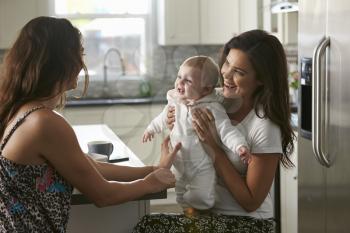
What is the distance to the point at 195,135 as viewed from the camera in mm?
1811

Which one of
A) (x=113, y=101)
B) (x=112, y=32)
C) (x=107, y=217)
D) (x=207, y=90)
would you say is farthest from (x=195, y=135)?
(x=112, y=32)

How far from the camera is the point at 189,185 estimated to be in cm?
181

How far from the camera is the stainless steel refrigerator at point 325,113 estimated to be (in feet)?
6.41

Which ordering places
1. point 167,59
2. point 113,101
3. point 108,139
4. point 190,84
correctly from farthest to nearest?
point 167,59
point 113,101
point 108,139
point 190,84

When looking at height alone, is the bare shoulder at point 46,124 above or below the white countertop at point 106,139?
above

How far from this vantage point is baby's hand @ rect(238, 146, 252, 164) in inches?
67.2

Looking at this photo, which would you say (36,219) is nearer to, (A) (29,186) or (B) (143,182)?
(A) (29,186)

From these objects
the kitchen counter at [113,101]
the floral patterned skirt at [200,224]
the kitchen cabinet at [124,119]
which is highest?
the floral patterned skirt at [200,224]

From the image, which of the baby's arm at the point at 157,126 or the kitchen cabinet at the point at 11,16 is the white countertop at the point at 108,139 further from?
the kitchen cabinet at the point at 11,16

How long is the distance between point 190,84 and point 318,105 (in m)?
0.49

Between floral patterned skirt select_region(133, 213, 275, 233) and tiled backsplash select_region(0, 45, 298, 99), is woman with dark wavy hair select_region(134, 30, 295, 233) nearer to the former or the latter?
floral patterned skirt select_region(133, 213, 275, 233)

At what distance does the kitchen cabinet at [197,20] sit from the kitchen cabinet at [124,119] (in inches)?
22.0

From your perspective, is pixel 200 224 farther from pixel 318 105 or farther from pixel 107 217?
pixel 318 105

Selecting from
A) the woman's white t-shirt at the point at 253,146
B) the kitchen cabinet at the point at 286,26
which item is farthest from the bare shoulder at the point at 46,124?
the kitchen cabinet at the point at 286,26
